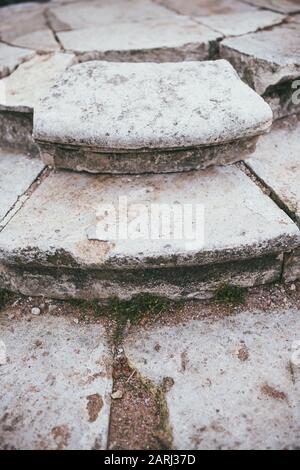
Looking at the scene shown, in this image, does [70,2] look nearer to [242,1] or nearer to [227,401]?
[242,1]

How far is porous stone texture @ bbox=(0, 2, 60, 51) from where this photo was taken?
249 centimetres

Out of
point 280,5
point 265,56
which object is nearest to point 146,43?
point 265,56

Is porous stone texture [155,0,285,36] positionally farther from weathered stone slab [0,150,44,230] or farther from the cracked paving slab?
weathered stone slab [0,150,44,230]

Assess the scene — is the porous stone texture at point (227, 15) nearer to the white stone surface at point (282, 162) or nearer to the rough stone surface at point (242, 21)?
the rough stone surface at point (242, 21)

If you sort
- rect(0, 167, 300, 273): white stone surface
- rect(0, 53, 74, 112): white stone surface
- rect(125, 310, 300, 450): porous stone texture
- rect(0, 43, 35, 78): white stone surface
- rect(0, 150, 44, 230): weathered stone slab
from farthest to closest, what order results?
rect(0, 43, 35, 78): white stone surface < rect(0, 53, 74, 112): white stone surface < rect(0, 150, 44, 230): weathered stone slab < rect(0, 167, 300, 273): white stone surface < rect(125, 310, 300, 450): porous stone texture

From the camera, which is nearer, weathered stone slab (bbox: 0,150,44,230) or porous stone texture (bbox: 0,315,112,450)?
porous stone texture (bbox: 0,315,112,450)

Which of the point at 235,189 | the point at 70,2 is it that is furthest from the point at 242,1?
the point at 235,189

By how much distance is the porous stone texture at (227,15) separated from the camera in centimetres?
251

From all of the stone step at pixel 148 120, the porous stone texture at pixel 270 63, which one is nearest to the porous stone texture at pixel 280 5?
the porous stone texture at pixel 270 63

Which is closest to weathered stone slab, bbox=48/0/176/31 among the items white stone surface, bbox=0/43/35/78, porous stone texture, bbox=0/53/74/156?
white stone surface, bbox=0/43/35/78

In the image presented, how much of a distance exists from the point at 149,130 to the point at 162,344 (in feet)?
2.85

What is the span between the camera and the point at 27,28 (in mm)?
2824

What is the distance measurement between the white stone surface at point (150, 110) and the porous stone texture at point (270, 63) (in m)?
0.24

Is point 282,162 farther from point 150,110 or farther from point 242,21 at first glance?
point 242,21
